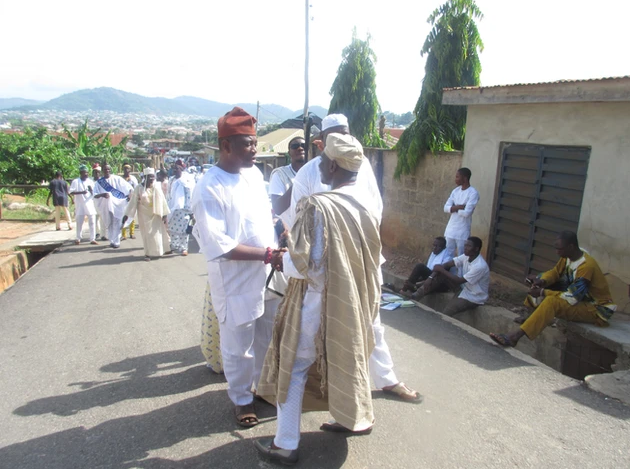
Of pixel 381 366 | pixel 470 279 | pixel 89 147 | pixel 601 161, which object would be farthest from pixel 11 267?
pixel 89 147

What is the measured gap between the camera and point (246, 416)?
3.08 meters

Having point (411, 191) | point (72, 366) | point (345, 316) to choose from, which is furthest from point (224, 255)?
point (411, 191)

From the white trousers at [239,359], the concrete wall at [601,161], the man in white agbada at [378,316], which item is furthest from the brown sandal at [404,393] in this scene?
the concrete wall at [601,161]

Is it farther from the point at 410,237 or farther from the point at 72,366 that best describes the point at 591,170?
the point at 72,366

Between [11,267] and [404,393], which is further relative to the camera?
[11,267]

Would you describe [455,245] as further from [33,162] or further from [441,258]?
[33,162]

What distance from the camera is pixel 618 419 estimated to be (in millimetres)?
3252

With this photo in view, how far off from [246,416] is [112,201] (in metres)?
8.52

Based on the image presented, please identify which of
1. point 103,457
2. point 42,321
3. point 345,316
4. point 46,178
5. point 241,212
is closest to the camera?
point 345,316

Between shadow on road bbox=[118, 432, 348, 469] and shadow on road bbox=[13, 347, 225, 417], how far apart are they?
879 mm

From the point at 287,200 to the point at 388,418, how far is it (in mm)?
2102

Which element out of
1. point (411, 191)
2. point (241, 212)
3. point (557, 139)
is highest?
point (557, 139)

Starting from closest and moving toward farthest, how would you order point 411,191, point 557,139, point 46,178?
point 557,139
point 411,191
point 46,178

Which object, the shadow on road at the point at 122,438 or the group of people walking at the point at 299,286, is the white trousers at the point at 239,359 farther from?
the shadow on road at the point at 122,438
